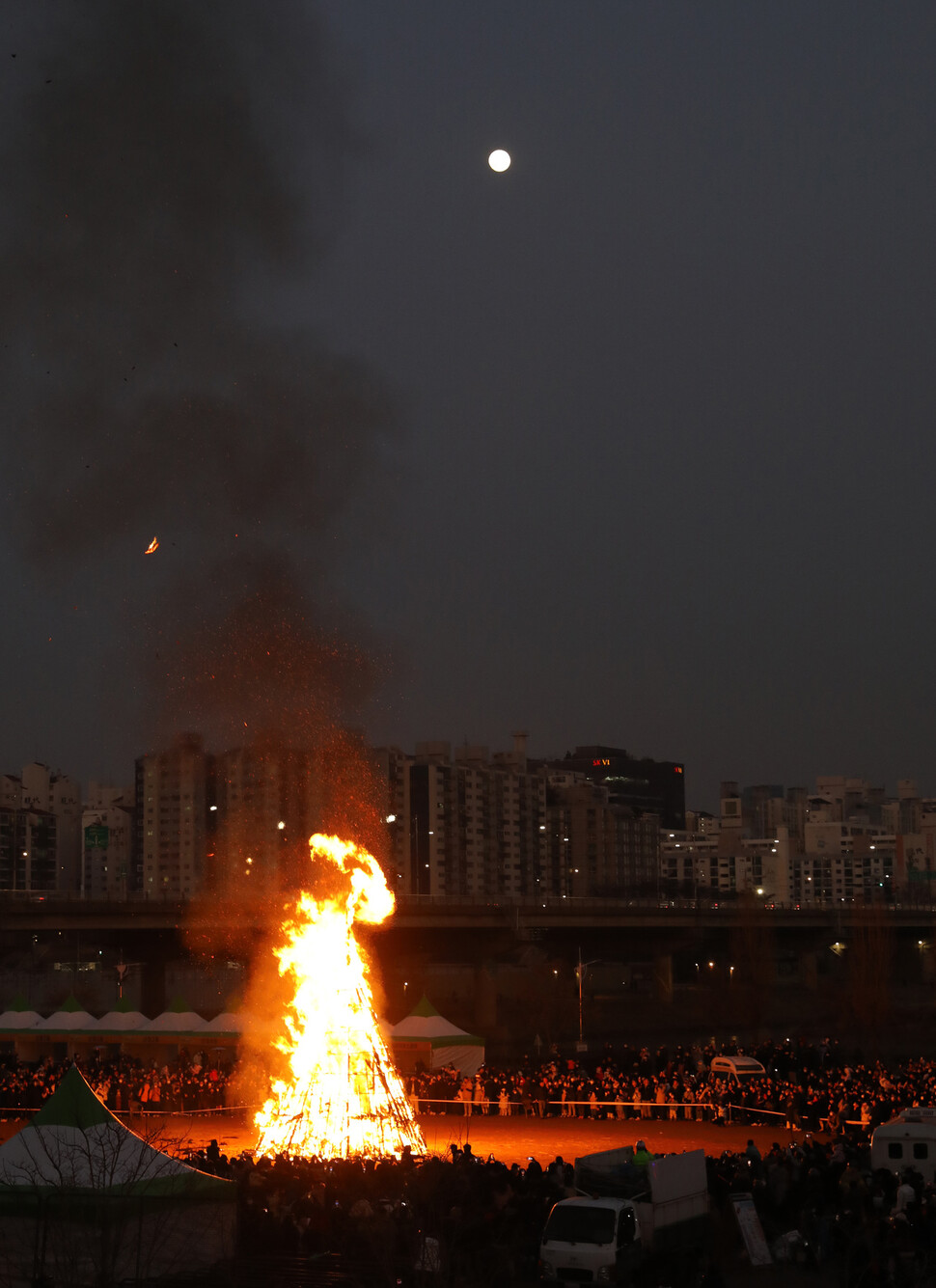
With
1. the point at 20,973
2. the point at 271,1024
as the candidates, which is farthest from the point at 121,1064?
the point at 20,973

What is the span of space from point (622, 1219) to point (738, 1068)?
2322 cm

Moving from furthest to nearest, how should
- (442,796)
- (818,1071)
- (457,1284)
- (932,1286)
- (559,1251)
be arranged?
(442,796) → (818,1071) → (559,1251) → (932,1286) → (457,1284)

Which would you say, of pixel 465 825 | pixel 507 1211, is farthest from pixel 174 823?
pixel 507 1211

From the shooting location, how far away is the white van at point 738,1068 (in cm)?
4166

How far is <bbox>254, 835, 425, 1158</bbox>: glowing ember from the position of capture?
25.7 m

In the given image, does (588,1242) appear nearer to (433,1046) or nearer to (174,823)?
(433,1046)

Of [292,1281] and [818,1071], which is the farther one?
[818,1071]

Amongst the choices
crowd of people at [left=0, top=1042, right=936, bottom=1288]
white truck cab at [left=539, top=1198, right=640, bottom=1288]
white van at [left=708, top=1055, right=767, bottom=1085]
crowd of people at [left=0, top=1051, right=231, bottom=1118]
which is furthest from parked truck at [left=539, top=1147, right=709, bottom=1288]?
white van at [left=708, top=1055, right=767, bottom=1085]

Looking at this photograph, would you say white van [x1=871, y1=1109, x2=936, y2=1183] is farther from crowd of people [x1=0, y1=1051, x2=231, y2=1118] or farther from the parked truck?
crowd of people [x1=0, y1=1051, x2=231, y2=1118]

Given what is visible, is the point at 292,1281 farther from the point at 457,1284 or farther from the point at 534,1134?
the point at 534,1134

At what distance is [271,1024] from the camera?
141 feet

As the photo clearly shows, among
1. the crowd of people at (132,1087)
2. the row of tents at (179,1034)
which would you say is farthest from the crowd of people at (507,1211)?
the crowd of people at (132,1087)

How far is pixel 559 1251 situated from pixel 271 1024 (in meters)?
24.8

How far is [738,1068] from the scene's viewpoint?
41750mm
